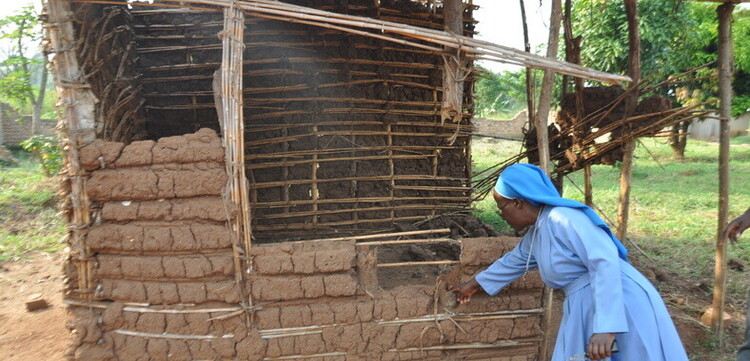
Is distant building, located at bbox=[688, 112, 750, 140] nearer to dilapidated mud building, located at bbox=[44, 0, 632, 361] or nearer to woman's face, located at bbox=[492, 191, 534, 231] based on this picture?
dilapidated mud building, located at bbox=[44, 0, 632, 361]

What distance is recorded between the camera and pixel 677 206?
8.51m

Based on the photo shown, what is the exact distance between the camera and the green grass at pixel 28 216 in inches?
255

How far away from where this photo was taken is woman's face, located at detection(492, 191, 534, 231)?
247 cm

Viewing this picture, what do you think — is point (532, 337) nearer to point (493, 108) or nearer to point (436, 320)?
point (436, 320)

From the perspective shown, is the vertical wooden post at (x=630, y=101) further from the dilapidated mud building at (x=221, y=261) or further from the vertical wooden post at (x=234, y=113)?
the vertical wooden post at (x=234, y=113)

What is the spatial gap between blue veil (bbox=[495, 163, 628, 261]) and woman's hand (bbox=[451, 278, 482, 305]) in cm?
80

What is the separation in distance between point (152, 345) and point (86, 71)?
6.40ft

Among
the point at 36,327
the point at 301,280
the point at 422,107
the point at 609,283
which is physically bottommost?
the point at 36,327

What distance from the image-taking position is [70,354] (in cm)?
311

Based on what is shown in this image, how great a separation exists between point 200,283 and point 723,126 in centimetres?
422

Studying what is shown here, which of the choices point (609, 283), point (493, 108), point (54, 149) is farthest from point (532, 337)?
point (493, 108)

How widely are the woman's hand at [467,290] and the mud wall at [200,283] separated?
0.19m

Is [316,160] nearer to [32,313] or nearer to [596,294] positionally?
[32,313]

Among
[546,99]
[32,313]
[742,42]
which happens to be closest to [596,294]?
[546,99]
